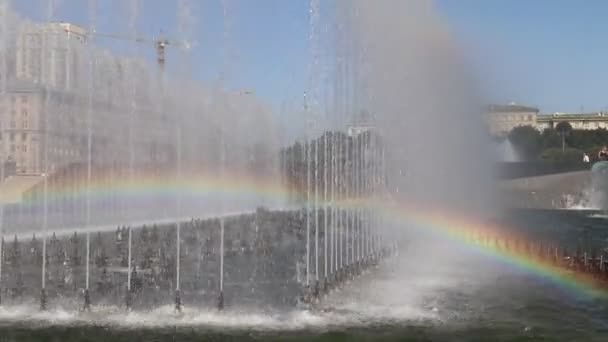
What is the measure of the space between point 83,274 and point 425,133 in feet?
58.9

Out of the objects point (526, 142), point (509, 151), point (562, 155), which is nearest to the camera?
point (509, 151)

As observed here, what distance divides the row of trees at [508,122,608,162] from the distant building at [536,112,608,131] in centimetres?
2257

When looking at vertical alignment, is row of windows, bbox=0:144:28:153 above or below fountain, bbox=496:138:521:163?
below

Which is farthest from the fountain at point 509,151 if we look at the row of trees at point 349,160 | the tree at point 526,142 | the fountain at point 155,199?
the row of trees at point 349,160

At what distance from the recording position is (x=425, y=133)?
112ft

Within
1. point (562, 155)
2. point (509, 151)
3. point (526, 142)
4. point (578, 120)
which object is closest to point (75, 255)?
point (509, 151)

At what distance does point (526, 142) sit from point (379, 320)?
107 metres

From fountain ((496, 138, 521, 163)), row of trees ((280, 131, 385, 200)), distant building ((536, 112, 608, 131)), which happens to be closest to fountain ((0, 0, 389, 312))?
row of trees ((280, 131, 385, 200))

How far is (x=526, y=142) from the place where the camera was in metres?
116

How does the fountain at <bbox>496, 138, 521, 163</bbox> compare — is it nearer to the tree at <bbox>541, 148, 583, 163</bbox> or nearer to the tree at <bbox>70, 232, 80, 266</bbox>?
the tree at <bbox>541, 148, 583, 163</bbox>

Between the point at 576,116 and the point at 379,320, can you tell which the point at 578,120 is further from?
the point at 379,320

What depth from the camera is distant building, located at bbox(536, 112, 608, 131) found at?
158500 millimetres

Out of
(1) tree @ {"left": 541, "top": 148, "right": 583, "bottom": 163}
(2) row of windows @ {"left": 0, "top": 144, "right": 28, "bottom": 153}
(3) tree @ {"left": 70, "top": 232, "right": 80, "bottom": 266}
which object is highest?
(1) tree @ {"left": 541, "top": 148, "right": 583, "bottom": 163}

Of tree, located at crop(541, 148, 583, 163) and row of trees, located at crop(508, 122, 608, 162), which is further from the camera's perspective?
row of trees, located at crop(508, 122, 608, 162)
